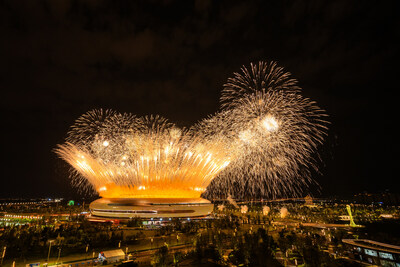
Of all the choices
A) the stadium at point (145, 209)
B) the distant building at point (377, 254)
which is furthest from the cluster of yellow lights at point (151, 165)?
the distant building at point (377, 254)

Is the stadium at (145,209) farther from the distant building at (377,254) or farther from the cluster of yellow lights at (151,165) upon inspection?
the distant building at (377,254)

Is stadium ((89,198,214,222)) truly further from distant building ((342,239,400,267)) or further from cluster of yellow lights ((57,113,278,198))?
distant building ((342,239,400,267))

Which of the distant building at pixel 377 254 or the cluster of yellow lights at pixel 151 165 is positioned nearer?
the distant building at pixel 377 254

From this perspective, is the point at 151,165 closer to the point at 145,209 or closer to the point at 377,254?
the point at 145,209

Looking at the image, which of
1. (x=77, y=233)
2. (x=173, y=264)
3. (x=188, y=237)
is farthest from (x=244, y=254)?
(x=77, y=233)

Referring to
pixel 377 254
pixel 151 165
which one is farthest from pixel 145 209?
pixel 377 254

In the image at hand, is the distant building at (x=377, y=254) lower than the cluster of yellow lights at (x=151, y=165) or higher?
lower

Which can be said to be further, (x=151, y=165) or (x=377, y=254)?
(x=151, y=165)

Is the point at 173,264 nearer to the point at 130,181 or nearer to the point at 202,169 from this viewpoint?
the point at 202,169
